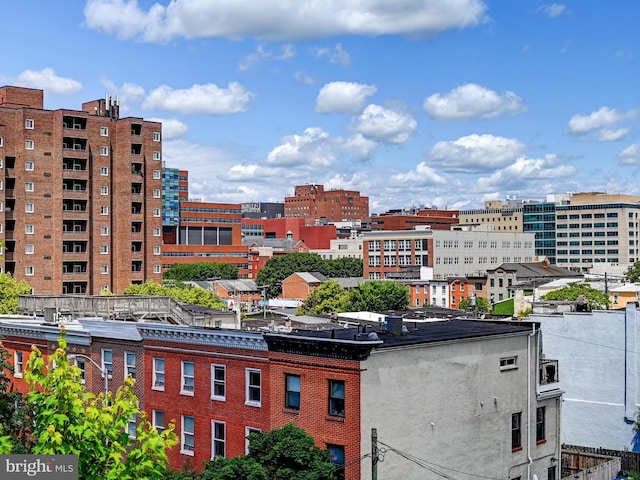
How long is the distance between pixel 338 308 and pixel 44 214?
54279 millimetres

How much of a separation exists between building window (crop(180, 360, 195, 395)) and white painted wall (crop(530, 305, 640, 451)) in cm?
2625

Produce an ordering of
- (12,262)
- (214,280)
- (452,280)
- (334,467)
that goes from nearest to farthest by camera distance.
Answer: (334,467) < (12,262) < (452,280) < (214,280)

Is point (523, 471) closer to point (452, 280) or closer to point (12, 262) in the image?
point (12, 262)

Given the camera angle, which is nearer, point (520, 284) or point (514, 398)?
point (514, 398)

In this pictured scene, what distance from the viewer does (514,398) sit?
3822 cm

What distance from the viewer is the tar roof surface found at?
33528mm

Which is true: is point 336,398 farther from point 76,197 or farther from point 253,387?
point 76,197

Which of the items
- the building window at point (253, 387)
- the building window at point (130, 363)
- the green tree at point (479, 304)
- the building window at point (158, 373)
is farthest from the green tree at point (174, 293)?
the building window at point (253, 387)

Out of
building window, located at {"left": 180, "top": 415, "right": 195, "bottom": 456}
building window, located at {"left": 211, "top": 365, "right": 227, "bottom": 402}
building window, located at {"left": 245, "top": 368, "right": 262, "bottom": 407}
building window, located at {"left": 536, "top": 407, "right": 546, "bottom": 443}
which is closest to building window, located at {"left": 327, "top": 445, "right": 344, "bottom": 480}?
building window, located at {"left": 245, "top": 368, "right": 262, "bottom": 407}

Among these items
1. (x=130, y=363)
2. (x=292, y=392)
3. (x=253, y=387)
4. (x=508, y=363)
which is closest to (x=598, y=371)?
(x=508, y=363)

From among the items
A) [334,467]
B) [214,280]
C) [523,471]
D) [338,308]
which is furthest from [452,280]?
[334,467]

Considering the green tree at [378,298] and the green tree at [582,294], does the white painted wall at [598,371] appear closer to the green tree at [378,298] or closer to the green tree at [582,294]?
the green tree at [582,294]

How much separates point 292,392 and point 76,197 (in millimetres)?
90354

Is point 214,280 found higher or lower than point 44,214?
lower
